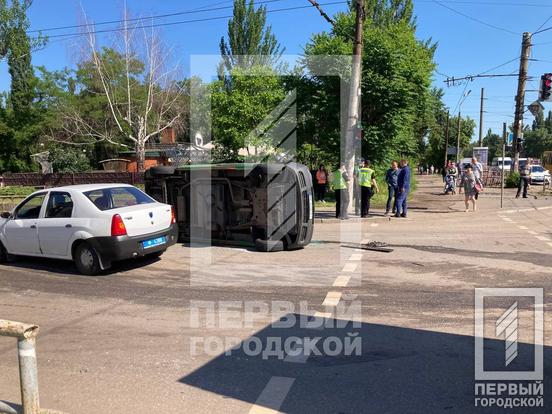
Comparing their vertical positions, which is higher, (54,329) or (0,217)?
(0,217)

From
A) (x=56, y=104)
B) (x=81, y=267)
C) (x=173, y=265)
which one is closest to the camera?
(x=81, y=267)

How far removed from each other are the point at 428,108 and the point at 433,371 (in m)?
21.8

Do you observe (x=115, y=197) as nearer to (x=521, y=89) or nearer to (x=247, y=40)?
(x=521, y=89)

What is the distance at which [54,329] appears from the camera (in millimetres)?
5695

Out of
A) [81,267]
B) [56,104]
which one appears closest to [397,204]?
[81,267]

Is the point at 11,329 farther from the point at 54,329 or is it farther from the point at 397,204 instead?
the point at 397,204

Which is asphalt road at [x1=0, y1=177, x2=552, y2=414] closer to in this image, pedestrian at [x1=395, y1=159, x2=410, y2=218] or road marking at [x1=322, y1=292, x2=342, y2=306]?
road marking at [x1=322, y1=292, x2=342, y2=306]

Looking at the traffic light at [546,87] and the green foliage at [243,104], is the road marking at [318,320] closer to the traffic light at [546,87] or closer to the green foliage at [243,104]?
the traffic light at [546,87]

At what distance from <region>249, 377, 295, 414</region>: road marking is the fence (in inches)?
1268

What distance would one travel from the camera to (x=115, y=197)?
8.61 m

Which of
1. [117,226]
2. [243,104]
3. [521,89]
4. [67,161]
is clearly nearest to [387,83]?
[521,89]

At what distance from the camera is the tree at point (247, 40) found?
47250 millimetres

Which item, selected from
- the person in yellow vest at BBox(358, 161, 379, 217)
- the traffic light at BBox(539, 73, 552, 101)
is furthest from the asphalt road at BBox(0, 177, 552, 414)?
the traffic light at BBox(539, 73, 552, 101)

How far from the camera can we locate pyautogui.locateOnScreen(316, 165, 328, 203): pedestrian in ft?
66.7
